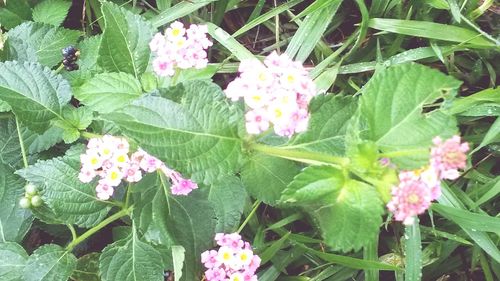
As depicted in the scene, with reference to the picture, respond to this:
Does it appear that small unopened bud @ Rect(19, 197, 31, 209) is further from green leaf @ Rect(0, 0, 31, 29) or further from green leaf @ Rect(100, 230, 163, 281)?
green leaf @ Rect(0, 0, 31, 29)

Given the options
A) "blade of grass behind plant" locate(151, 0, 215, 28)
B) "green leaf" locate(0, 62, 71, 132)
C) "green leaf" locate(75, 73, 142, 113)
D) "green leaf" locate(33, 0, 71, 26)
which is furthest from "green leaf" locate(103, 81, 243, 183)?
"green leaf" locate(33, 0, 71, 26)

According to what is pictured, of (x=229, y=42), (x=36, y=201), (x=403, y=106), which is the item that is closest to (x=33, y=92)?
(x=36, y=201)

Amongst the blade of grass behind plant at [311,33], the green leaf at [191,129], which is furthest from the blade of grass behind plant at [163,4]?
the green leaf at [191,129]

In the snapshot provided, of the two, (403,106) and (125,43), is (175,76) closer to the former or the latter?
(125,43)

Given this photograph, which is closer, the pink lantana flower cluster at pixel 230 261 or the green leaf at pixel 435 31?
the pink lantana flower cluster at pixel 230 261

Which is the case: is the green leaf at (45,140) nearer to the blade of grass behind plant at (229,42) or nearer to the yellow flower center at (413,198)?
the blade of grass behind plant at (229,42)

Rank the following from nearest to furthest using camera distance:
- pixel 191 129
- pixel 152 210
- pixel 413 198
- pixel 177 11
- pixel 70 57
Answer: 1. pixel 413 198
2. pixel 191 129
3. pixel 152 210
4. pixel 70 57
5. pixel 177 11

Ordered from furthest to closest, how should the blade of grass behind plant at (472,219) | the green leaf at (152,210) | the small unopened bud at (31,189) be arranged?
the blade of grass behind plant at (472,219), the small unopened bud at (31,189), the green leaf at (152,210)
